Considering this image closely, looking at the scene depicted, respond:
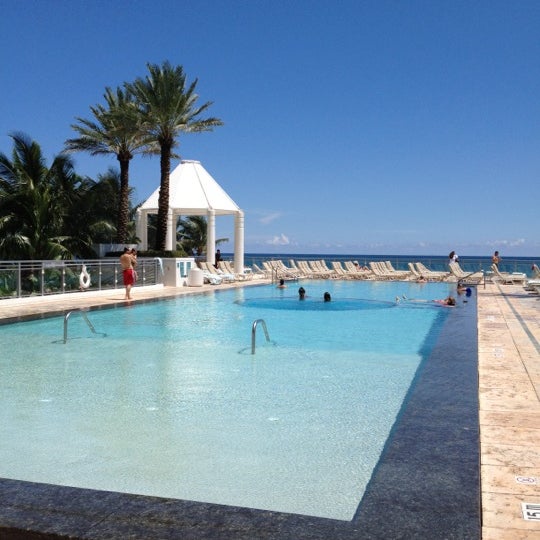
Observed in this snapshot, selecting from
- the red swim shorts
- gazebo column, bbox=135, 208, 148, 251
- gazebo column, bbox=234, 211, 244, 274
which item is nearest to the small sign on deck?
the red swim shorts

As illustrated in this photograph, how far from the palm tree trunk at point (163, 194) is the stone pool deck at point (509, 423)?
11.9 m

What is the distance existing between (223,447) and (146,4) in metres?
20.1

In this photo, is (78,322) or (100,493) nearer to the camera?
(100,493)

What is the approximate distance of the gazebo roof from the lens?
2783 cm

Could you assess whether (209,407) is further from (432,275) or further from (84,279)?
(432,275)

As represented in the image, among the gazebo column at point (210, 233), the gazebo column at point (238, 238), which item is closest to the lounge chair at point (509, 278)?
the gazebo column at point (238, 238)

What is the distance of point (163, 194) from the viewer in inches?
954

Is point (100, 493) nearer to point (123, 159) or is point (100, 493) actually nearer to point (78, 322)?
point (78, 322)

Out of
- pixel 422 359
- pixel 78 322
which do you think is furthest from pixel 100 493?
pixel 78 322

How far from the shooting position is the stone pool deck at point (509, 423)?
3.13 m

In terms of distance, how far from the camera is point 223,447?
16.4ft

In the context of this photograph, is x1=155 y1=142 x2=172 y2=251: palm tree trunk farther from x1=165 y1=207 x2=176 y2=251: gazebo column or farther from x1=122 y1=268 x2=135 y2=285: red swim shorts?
x1=122 y1=268 x2=135 y2=285: red swim shorts

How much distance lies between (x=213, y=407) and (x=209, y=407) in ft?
0.14

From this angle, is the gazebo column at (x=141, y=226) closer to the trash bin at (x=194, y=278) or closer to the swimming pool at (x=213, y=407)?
the trash bin at (x=194, y=278)
